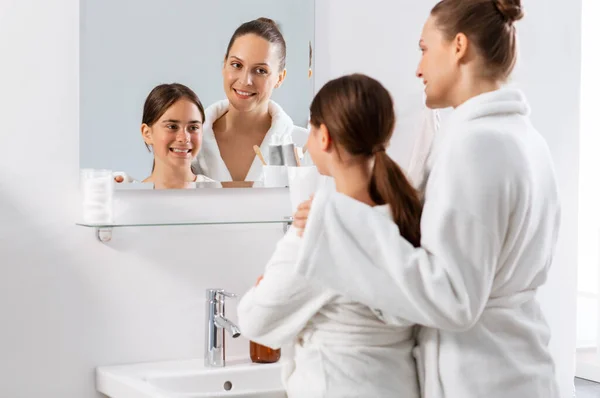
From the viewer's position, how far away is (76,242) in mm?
2086

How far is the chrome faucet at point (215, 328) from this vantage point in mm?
2174

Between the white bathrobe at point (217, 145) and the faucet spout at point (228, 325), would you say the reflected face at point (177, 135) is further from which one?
the faucet spout at point (228, 325)

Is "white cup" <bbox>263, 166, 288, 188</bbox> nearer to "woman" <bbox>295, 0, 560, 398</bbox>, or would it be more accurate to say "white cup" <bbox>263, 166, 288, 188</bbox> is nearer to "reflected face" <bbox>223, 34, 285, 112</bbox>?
"reflected face" <bbox>223, 34, 285, 112</bbox>

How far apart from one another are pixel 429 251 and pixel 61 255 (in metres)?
0.96

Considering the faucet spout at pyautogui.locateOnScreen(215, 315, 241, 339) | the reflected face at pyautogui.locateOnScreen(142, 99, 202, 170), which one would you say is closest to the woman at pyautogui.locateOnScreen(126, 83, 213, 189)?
the reflected face at pyautogui.locateOnScreen(142, 99, 202, 170)

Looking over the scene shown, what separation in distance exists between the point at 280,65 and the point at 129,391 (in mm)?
896

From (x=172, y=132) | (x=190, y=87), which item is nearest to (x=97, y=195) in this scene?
(x=172, y=132)

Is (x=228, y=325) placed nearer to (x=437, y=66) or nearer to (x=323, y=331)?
(x=323, y=331)

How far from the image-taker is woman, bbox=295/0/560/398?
1490 mm

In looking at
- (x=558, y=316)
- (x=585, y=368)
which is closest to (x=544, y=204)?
(x=558, y=316)

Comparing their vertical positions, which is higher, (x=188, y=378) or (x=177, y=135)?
(x=177, y=135)

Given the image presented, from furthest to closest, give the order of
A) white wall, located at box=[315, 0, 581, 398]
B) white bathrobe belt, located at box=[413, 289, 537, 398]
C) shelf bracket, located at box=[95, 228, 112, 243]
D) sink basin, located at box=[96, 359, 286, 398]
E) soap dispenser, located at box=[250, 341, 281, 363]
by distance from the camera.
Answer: white wall, located at box=[315, 0, 581, 398], soap dispenser, located at box=[250, 341, 281, 363], shelf bracket, located at box=[95, 228, 112, 243], sink basin, located at box=[96, 359, 286, 398], white bathrobe belt, located at box=[413, 289, 537, 398]

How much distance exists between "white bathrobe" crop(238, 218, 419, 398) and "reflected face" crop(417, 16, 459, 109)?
32cm

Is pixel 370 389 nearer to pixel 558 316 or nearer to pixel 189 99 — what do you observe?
pixel 189 99
